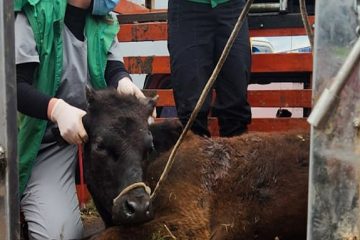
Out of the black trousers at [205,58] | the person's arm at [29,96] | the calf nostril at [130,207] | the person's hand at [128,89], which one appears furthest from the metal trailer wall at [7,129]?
the black trousers at [205,58]

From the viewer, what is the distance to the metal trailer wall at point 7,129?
1966mm

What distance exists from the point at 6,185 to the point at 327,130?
1.07 m

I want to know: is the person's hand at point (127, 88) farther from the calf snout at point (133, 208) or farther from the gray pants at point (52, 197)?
the calf snout at point (133, 208)

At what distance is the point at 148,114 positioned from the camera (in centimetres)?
370

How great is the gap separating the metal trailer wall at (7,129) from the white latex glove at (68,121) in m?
1.34

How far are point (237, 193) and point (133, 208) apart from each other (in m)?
0.86

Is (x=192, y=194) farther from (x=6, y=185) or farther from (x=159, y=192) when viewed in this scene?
(x=6, y=185)

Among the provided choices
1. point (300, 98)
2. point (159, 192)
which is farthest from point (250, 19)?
point (159, 192)

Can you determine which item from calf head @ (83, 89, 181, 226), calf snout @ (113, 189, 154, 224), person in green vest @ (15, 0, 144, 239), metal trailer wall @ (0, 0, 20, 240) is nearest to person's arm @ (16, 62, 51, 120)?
person in green vest @ (15, 0, 144, 239)

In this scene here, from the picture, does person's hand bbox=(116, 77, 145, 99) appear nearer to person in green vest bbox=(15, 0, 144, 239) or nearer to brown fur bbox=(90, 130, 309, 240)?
person in green vest bbox=(15, 0, 144, 239)

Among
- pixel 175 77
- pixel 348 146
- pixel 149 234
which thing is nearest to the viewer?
pixel 348 146

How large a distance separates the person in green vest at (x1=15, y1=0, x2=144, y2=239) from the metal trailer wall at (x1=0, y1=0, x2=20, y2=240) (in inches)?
52.8

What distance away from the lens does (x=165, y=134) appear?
155 inches

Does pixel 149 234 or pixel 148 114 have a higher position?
pixel 148 114
